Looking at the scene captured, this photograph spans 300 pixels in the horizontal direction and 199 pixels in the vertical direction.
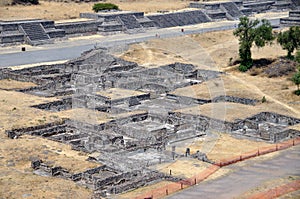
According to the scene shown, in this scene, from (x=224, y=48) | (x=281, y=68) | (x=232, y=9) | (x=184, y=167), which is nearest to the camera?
(x=184, y=167)

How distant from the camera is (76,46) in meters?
93.0

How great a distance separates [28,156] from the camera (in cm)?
4550

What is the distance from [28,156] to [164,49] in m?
45.2

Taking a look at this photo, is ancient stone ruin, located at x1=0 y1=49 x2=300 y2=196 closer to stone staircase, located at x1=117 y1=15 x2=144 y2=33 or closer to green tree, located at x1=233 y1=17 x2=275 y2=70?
green tree, located at x1=233 y1=17 x2=275 y2=70

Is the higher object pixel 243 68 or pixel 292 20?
pixel 292 20

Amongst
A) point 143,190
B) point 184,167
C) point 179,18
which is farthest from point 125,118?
point 179,18

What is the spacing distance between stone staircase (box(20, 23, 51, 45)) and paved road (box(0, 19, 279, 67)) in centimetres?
148

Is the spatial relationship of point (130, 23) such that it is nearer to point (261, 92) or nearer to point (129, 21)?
→ point (129, 21)

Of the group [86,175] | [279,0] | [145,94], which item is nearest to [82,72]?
[145,94]

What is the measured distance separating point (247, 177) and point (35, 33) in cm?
5856

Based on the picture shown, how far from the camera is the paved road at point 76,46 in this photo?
82.9 meters

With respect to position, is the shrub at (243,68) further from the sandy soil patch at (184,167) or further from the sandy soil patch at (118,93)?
the sandy soil patch at (184,167)

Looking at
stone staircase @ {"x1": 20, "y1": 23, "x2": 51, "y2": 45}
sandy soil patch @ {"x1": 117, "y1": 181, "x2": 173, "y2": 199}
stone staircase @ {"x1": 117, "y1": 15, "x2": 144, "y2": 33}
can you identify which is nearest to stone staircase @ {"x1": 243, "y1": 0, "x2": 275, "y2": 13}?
stone staircase @ {"x1": 117, "y1": 15, "x2": 144, "y2": 33}

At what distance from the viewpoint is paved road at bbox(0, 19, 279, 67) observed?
3263 inches
